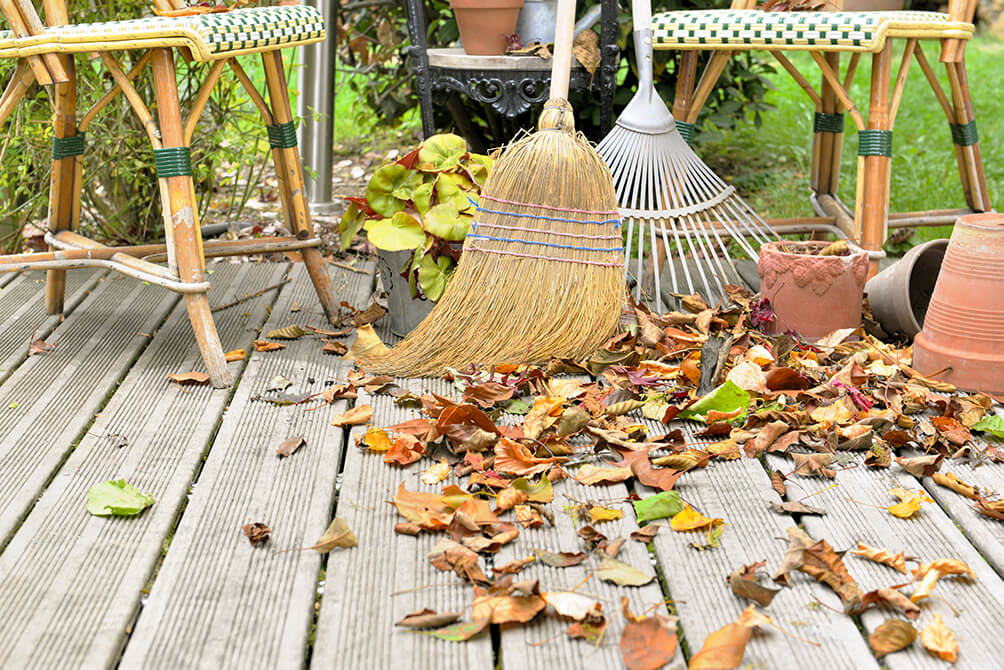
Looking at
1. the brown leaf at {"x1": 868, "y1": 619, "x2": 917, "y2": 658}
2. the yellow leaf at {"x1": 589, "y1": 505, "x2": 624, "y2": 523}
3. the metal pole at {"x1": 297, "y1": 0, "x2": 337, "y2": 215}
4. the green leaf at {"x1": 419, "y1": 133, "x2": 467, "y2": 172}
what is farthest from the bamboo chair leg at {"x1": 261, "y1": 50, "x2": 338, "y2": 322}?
the brown leaf at {"x1": 868, "y1": 619, "x2": 917, "y2": 658}

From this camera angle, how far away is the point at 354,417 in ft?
6.92

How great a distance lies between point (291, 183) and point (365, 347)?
0.52 m

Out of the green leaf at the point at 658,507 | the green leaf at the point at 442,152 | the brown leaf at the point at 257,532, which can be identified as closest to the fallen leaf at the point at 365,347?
the green leaf at the point at 442,152

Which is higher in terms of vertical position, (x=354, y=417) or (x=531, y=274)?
(x=531, y=274)

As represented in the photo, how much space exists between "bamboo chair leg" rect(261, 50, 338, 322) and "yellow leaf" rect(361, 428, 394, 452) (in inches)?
32.9

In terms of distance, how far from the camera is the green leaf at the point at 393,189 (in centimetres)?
261

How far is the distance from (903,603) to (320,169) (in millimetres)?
2854

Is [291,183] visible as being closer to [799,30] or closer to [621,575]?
[799,30]

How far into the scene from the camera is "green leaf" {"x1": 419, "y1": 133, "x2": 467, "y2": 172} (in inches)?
104

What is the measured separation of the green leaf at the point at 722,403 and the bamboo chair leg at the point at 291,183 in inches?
42.7

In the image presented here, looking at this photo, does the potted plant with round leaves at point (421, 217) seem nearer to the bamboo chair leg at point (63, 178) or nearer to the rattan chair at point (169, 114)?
the rattan chair at point (169, 114)

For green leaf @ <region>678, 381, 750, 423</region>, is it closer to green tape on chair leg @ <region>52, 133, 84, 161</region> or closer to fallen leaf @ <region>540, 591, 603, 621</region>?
fallen leaf @ <region>540, 591, 603, 621</region>

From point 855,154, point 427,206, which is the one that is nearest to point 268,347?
point 427,206

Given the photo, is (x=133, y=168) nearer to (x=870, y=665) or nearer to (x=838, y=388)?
(x=838, y=388)
